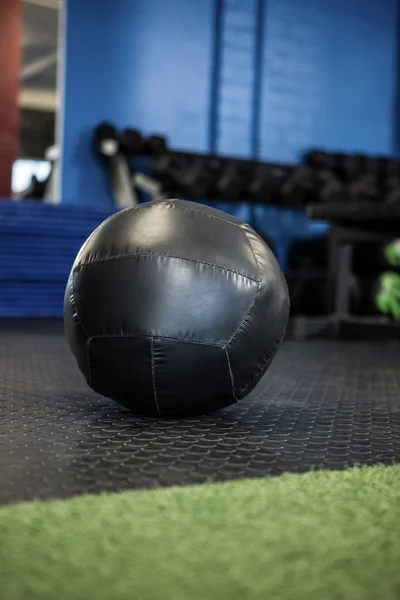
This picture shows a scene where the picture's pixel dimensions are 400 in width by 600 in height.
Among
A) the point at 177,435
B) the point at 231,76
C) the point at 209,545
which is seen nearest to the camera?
the point at 209,545

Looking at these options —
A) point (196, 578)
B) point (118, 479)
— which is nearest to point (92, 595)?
point (196, 578)

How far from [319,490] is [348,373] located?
1.68m

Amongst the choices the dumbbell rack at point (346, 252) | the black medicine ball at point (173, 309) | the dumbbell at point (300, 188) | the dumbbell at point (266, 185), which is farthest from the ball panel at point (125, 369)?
the dumbbell at point (300, 188)

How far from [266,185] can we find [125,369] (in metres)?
4.31

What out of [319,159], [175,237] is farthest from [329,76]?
[175,237]

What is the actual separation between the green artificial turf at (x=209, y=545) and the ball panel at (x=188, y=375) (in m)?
0.44

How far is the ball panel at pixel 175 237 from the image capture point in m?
Result: 1.65

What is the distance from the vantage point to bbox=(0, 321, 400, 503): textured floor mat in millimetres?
1277

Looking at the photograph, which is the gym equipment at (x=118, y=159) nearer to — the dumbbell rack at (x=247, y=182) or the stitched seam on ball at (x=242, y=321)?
the dumbbell rack at (x=247, y=182)

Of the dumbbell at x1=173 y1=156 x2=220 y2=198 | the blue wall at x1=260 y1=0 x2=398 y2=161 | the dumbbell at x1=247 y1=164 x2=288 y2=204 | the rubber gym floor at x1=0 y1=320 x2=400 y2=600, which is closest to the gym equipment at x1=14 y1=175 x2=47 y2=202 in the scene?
the dumbbell at x1=173 y1=156 x2=220 y2=198

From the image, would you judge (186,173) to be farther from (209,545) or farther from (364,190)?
(209,545)

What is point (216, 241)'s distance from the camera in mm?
1675

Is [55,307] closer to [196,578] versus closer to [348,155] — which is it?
[348,155]

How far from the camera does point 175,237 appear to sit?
165 centimetres
